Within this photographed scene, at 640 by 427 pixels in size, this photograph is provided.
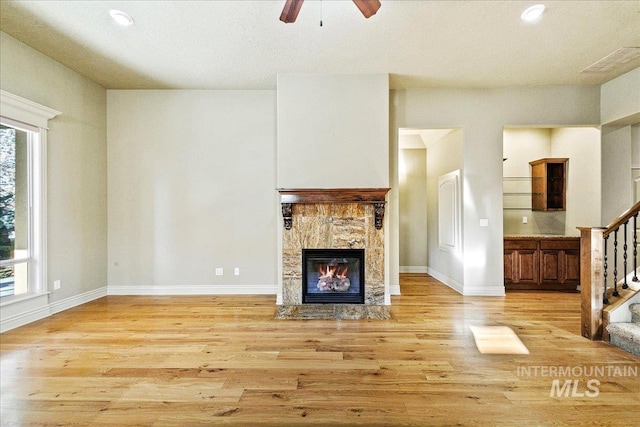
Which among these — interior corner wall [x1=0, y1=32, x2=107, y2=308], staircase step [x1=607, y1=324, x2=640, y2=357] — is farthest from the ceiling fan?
staircase step [x1=607, y1=324, x2=640, y2=357]

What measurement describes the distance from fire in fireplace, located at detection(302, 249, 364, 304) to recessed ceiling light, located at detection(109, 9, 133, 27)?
3.27 metres

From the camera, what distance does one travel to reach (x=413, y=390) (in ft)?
7.41

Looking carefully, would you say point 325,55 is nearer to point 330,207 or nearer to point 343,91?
point 343,91

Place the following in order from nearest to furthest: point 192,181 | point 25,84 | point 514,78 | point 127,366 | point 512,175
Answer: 1. point 127,366
2. point 25,84
3. point 514,78
4. point 192,181
5. point 512,175

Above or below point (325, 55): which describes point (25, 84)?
below

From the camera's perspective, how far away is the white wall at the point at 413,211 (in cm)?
672

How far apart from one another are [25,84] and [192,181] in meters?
2.19

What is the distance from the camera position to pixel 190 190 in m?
5.07

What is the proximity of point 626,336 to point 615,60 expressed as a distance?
3464 mm

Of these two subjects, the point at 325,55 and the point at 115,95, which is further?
the point at 115,95

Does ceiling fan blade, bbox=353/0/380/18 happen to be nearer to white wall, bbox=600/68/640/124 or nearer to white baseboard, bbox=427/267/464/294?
white baseboard, bbox=427/267/464/294

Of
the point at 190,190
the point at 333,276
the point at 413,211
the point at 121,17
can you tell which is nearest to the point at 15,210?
the point at 190,190

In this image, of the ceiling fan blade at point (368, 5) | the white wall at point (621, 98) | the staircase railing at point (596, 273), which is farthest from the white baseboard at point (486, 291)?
the ceiling fan blade at point (368, 5)

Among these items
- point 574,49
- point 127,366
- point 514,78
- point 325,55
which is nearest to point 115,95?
point 325,55
